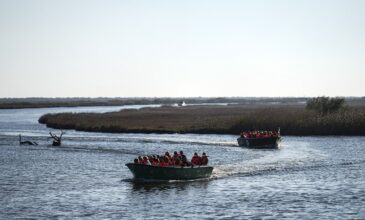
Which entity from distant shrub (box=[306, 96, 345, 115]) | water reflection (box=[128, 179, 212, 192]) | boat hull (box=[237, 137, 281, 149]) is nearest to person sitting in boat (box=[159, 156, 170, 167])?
water reflection (box=[128, 179, 212, 192])

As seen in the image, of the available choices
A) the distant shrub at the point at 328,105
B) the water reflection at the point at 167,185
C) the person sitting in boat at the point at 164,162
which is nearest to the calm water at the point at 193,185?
the water reflection at the point at 167,185

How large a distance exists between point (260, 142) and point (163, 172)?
2895 cm

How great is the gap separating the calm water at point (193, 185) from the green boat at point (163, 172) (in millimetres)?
741

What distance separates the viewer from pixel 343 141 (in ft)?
247

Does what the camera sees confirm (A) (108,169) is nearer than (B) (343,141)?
Yes

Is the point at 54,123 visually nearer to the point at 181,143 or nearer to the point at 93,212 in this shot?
the point at 181,143

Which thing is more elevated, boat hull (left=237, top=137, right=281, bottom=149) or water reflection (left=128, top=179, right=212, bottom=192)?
boat hull (left=237, top=137, right=281, bottom=149)

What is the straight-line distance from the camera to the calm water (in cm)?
3397

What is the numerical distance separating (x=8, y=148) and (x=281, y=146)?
2997cm

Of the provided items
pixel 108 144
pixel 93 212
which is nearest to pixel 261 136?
pixel 108 144

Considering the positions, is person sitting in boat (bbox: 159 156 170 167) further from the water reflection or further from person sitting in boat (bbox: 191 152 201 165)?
person sitting in boat (bbox: 191 152 201 165)

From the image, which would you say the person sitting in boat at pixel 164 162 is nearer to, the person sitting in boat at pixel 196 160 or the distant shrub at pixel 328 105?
the person sitting in boat at pixel 196 160

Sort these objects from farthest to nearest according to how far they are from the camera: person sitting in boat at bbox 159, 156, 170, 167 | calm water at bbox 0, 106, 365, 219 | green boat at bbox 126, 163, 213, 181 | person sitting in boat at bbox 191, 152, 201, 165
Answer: person sitting in boat at bbox 191, 152, 201, 165
person sitting in boat at bbox 159, 156, 170, 167
green boat at bbox 126, 163, 213, 181
calm water at bbox 0, 106, 365, 219

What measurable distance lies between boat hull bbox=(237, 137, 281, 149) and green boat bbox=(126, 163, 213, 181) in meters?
25.6
